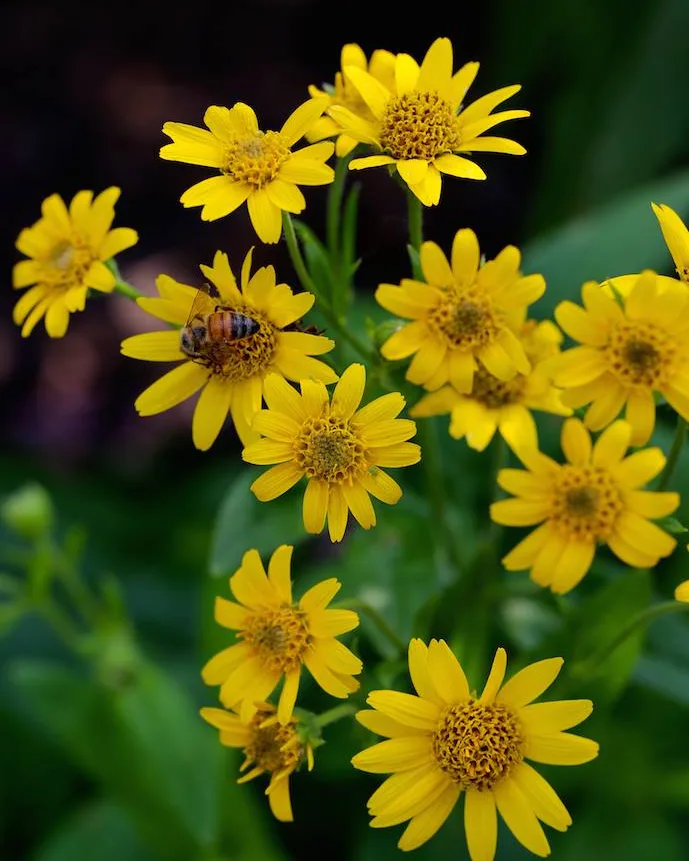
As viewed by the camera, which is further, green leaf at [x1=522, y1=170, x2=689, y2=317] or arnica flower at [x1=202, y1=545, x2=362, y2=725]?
green leaf at [x1=522, y1=170, x2=689, y2=317]

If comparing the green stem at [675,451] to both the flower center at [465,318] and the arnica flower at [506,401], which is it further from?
the flower center at [465,318]

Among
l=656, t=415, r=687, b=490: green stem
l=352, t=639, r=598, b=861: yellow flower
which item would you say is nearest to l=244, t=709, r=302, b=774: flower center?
l=352, t=639, r=598, b=861: yellow flower

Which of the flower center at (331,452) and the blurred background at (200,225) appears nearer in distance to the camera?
the flower center at (331,452)

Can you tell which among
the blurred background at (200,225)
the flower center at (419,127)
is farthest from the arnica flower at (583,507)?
the blurred background at (200,225)

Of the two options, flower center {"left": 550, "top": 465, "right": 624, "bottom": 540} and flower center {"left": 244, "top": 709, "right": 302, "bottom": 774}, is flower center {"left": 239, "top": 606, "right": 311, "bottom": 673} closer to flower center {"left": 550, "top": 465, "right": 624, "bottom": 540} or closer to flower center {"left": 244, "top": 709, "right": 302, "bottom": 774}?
flower center {"left": 244, "top": 709, "right": 302, "bottom": 774}

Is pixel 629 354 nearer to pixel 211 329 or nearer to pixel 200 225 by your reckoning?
pixel 211 329

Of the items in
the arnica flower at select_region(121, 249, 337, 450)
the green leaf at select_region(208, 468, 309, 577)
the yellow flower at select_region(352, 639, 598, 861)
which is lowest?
the yellow flower at select_region(352, 639, 598, 861)

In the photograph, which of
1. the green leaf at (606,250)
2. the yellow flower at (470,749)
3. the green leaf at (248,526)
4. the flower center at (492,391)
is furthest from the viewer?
the green leaf at (606,250)
